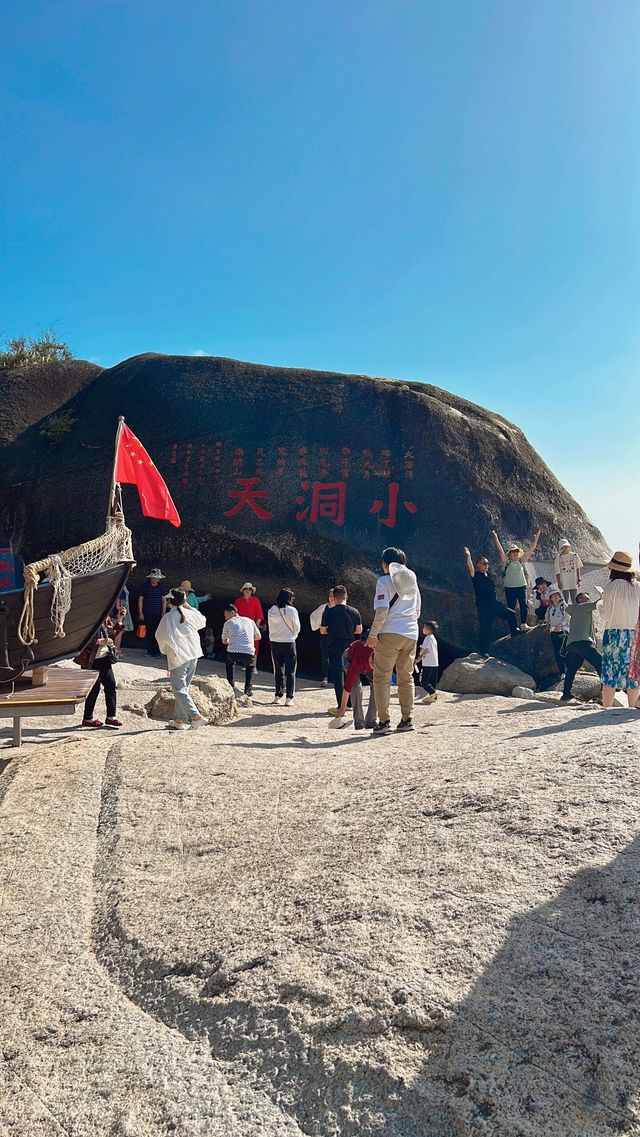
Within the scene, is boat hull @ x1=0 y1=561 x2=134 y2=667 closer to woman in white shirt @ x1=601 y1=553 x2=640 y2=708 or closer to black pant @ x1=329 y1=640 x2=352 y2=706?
black pant @ x1=329 y1=640 x2=352 y2=706

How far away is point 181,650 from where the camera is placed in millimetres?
7590

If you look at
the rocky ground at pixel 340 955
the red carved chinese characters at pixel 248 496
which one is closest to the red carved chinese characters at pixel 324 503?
the red carved chinese characters at pixel 248 496

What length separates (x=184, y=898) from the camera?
346cm

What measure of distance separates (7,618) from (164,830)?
294 cm

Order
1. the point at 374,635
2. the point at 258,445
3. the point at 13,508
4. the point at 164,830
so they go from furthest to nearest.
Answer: the point at 13,508 < the point at 258,445 < the point at 374,635 < the point at 164,830

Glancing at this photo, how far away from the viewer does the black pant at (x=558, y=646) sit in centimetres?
1235

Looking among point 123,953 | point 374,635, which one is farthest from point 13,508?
point 123,953

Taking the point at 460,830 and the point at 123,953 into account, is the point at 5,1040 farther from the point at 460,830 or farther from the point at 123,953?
the point at 460,830

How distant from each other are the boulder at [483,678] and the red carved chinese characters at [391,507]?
3.92 metres

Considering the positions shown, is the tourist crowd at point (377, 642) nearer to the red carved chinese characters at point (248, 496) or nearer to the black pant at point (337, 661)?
the black pant at point (337, 661)

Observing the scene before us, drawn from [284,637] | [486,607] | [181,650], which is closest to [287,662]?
[284,637]

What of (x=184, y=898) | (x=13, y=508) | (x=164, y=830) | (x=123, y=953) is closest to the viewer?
(x=123, y=953)

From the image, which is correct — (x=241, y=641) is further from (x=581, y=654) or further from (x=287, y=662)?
(x=581, y=654)

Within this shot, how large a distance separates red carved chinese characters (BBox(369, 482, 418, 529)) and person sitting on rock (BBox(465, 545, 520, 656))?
6.70 feet
